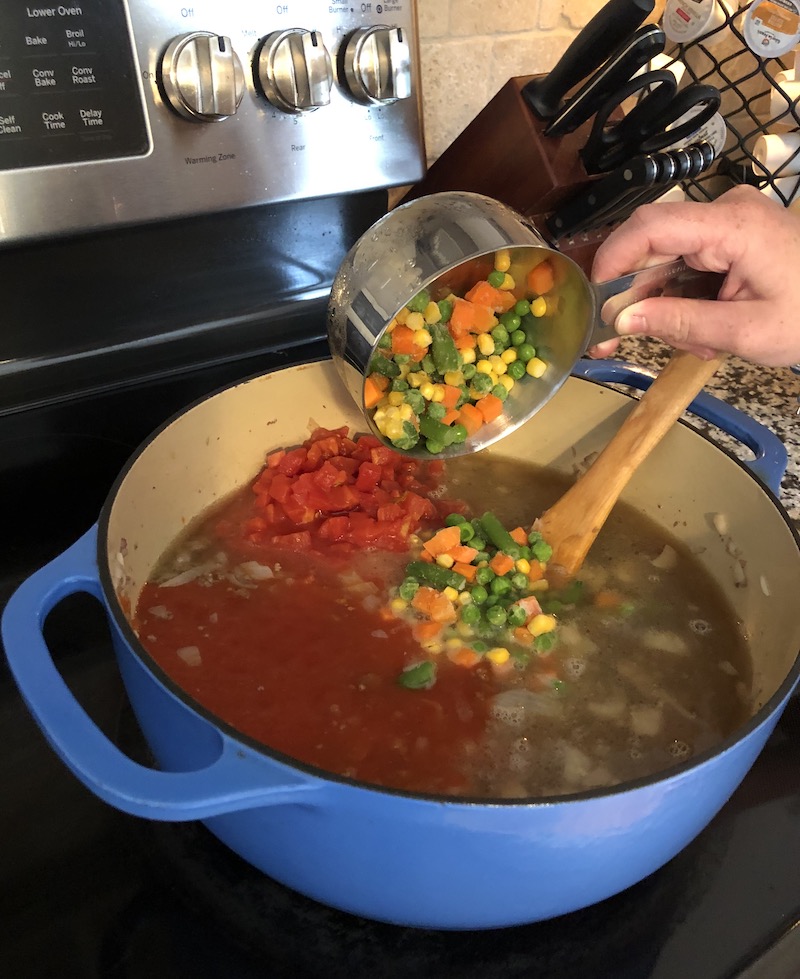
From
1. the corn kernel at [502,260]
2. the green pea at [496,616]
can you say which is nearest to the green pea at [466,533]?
the green pea at [496,616]

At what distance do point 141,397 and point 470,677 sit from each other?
590 mm

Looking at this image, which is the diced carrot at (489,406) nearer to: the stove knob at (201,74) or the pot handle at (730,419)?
the pot handle at (730,419)

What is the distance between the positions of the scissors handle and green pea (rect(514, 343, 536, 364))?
0.91 feet

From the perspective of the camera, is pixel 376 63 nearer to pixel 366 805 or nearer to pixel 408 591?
pixel 408 591

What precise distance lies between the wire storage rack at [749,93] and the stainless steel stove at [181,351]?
1.92 feet

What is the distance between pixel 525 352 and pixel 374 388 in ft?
0.68

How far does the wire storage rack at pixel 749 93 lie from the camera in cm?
133

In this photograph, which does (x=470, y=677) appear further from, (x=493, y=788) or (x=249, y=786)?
(x=249, y=786)

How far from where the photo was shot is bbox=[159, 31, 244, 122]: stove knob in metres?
0.94

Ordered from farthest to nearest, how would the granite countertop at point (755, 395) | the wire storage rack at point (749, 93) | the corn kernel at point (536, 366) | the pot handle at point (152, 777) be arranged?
the wire storage rack at point (749, 93), the granite countertop at point (755, 395), the corn kernel at point (536, 366), the pot handle at point (152, 777)

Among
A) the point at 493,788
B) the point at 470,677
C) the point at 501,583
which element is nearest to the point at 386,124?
the point at 501,583

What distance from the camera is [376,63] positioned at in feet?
3.44

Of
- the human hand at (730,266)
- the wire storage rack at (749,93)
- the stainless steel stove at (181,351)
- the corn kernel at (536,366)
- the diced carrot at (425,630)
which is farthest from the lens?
the wire storage rack at (749,93)

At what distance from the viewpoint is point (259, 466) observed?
4.06ft
